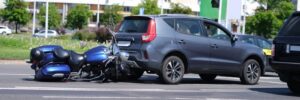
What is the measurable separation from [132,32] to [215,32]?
2.23 metres

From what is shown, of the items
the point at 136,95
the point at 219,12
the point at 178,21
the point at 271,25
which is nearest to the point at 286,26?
the point at 178,21

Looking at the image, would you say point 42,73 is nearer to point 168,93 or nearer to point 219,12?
point 168,93

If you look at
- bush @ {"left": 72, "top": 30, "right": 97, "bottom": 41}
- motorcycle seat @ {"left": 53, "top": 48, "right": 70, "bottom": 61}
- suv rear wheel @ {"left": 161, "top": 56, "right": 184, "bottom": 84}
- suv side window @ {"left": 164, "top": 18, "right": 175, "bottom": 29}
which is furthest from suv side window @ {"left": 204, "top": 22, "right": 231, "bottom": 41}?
bush @ {"left": 72, "top": 30, "right": 97, "bottom": 41}

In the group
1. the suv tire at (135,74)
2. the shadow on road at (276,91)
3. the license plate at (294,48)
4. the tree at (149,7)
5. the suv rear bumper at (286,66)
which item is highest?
the tree at (149,7)

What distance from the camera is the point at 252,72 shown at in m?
16.6

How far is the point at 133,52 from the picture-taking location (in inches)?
585

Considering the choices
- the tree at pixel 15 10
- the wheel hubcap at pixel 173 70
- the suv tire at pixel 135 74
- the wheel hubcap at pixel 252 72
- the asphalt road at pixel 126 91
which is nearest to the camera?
the asphalt road at pixel 126 91

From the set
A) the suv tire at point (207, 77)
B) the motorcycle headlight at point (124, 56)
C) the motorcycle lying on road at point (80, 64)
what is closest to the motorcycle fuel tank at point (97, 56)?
the motorcycle lying on road at point (80, 64)

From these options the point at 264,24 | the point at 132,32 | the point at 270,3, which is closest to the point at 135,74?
the point at 132,32

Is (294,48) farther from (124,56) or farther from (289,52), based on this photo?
(124,56)

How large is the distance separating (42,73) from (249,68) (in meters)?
5.48

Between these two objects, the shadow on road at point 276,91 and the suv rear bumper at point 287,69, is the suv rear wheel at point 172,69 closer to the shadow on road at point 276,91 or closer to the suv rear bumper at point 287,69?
the shadow on road at point 276,91

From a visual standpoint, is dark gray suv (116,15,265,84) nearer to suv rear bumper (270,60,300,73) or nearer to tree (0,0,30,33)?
suv rear bumper (270,60,300,73)

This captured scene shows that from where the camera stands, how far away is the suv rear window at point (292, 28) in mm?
13508
